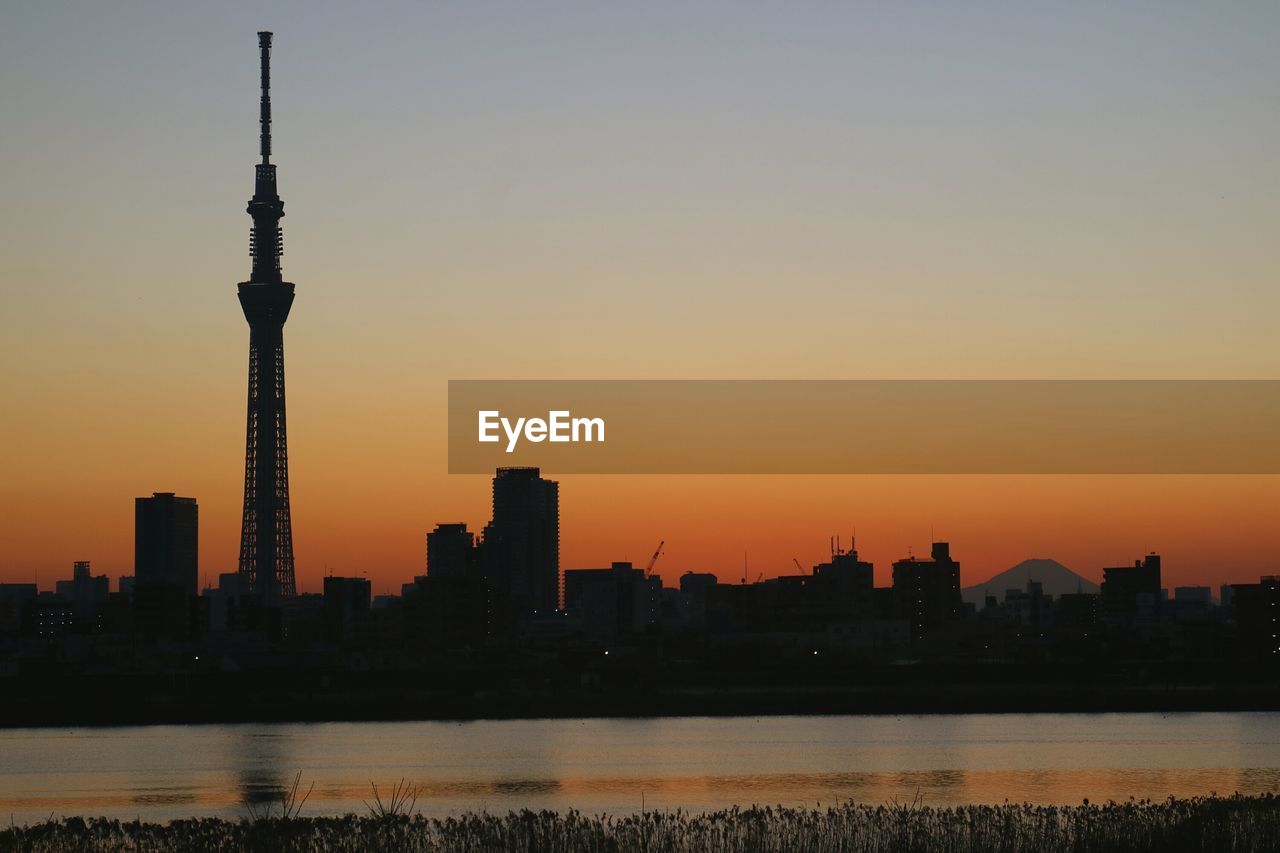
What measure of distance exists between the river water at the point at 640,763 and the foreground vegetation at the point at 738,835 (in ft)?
70.0

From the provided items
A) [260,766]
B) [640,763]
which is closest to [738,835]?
[640,763]

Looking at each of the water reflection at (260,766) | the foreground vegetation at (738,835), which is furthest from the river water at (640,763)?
the foreground vegetation at (738,835)

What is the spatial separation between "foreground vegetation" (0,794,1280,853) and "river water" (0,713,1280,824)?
21337 mm

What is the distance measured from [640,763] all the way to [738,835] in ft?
175

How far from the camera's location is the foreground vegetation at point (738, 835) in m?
47.2

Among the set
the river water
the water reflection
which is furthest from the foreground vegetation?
the water reflection

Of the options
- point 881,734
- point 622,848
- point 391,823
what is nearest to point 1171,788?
point 622,848

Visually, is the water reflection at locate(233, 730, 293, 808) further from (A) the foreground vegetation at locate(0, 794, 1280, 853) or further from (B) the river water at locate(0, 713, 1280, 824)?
(A) the foreground vegetation at locate(0, 794, 1280, 853)

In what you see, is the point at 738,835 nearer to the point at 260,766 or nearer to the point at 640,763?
the point at 640,763

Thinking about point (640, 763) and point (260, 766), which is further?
point (260, 766)

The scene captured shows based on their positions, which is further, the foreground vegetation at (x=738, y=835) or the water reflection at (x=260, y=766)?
the water reflection at (x=260, y=766)

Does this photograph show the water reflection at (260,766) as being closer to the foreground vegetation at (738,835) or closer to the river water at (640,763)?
the river water at (640,763)

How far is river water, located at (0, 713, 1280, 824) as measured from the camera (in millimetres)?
78938

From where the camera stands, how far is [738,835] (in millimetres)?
51188
